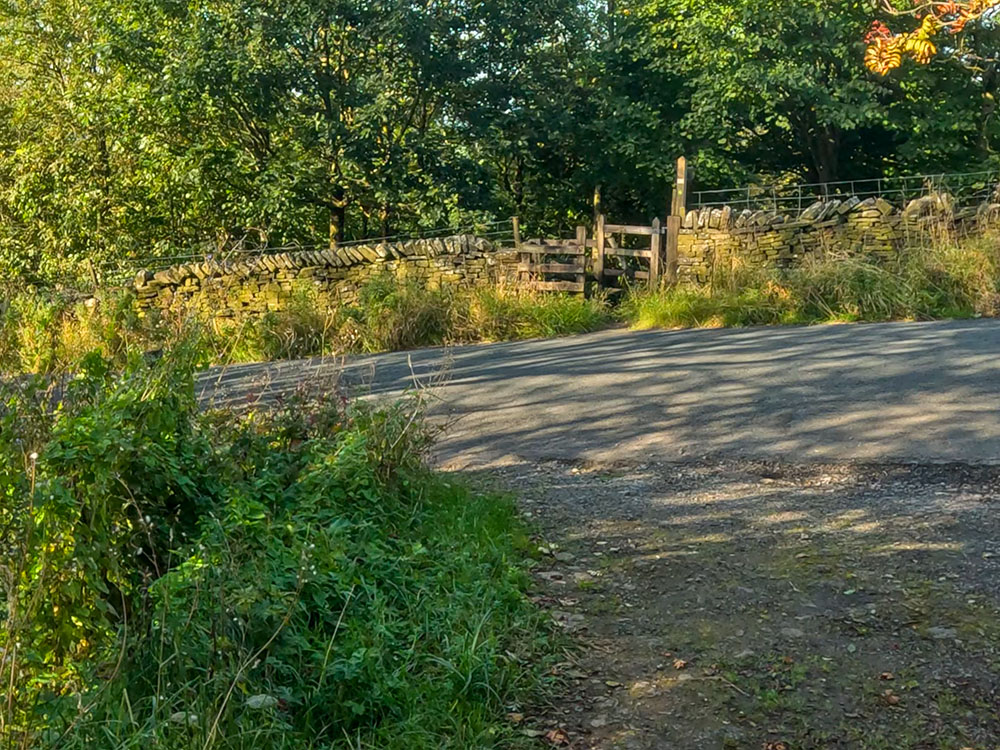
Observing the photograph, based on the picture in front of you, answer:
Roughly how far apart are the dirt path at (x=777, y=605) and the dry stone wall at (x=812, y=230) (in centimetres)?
1046

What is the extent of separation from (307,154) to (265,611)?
62.6ft

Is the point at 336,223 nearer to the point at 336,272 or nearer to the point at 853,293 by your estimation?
the point at 336,272

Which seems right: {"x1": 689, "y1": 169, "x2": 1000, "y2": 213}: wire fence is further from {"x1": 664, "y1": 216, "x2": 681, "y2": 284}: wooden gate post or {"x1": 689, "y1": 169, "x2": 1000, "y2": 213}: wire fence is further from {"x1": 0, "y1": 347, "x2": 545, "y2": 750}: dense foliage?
{"x1": 0, "y1": 347, "x2": 545, "y2": 750}: dense foliage

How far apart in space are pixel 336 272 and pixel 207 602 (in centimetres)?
1451

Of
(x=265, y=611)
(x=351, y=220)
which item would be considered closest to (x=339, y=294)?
→ (x=351, y=220)

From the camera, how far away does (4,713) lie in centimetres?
301

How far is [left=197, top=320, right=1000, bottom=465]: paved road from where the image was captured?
23.5 ft

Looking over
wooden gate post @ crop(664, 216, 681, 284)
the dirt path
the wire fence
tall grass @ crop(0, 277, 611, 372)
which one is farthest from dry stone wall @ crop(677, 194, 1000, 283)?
the dirt path

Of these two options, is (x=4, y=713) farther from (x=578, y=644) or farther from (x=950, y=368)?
(x=950, y=368)

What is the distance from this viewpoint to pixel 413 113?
70.6 ft

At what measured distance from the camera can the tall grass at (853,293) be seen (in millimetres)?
14102

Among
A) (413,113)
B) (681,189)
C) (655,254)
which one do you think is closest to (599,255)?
(655,254)

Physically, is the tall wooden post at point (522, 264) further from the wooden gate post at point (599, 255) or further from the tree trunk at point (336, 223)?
the tree trunk at point (336, 223)

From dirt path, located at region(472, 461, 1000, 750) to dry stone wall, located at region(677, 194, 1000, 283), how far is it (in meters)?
10.5
